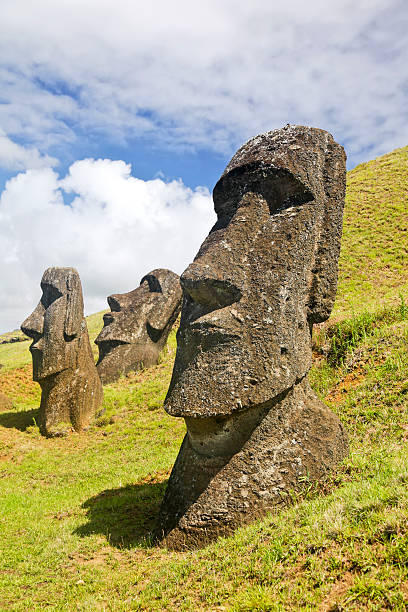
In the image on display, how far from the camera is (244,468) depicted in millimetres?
4809

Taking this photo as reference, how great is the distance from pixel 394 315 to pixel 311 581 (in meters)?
8.37

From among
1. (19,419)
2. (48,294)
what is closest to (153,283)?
(48,294)

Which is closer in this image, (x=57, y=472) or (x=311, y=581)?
(x=311, y=581)

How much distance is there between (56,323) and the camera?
1224cm

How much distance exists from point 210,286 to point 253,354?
86 centimetres

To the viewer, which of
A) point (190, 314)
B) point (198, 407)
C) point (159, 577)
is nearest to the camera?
point (159, 577)

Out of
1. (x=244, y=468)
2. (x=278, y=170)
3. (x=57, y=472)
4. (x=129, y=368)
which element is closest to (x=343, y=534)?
(x=244, y=468)

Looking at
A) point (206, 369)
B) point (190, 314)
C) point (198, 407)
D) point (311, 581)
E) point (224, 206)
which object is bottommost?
point (311, 581)

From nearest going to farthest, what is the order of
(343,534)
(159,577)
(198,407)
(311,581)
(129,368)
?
(311,581) → (343,534) → (159,577) → (198,407) → (129,368)

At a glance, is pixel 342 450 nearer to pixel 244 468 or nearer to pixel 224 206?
pixel 244 468

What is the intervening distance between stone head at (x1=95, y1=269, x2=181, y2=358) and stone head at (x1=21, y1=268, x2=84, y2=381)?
4.28 metres

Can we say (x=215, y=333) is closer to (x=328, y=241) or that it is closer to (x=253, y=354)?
(x=253, y=354)

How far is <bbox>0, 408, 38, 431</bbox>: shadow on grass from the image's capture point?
489 inches

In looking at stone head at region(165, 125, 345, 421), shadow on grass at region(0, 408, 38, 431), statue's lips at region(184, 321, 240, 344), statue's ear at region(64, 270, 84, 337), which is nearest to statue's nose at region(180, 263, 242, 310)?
stone head at region(165, 125, 345, 421)
